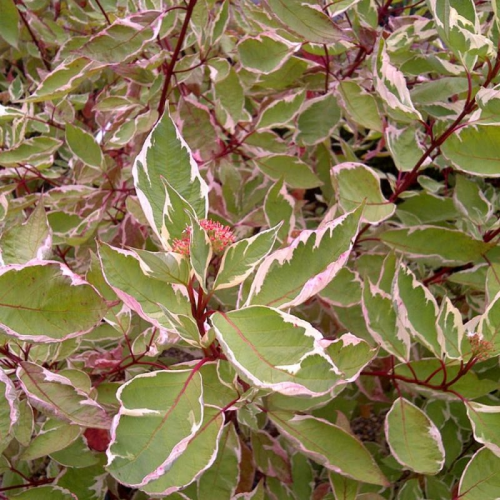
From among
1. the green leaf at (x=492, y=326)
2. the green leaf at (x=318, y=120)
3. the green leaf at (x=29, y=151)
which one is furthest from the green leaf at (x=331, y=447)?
the green leaf at (x=29, y=151)

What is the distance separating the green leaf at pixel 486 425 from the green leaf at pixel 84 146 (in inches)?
31.3

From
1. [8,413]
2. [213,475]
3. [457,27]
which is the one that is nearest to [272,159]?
[457,27]

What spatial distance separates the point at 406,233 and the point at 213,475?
515 mm

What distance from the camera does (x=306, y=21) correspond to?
2.61 ft

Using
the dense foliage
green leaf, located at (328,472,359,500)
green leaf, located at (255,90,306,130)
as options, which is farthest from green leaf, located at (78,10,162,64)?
green leaf, located at (328,472,359,500)

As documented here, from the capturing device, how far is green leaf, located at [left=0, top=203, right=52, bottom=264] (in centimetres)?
75

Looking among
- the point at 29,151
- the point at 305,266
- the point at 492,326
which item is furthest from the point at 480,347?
the point at 29,151

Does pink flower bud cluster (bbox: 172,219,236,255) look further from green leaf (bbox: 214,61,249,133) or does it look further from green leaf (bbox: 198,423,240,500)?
green leaf (bbox: 214,61,249,133)

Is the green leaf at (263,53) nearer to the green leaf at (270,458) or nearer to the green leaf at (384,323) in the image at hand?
the green leaf at (384,323)

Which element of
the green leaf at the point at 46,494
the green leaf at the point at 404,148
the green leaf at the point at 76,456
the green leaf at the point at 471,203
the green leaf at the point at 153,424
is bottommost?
the green leaf at the point at 76,456

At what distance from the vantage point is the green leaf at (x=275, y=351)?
19.5 inches

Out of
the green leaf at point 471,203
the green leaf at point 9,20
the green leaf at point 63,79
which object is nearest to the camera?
the green leaf at point 63,79

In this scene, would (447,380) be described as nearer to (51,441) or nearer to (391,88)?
(391,88)

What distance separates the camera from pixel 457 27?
0.73 metres
